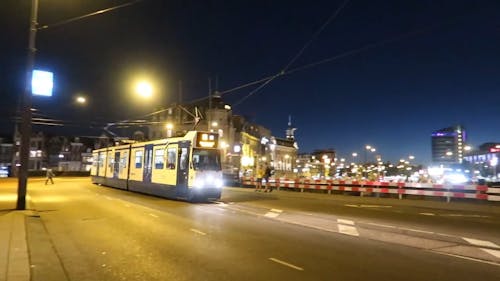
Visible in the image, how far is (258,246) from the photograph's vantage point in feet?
37.2

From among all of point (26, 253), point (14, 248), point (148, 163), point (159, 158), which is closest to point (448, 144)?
point (148, 163)

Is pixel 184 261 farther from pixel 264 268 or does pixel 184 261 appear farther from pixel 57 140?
pixel 57 140

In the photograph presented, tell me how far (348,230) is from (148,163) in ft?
57.7

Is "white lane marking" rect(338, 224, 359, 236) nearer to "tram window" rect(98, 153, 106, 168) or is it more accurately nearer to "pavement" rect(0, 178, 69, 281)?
"pavement" rect(0, 178, 69, 281)

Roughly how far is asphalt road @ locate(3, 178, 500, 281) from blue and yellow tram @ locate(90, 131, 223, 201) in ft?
17.0

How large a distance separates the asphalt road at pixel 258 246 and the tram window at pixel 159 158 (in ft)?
27.4

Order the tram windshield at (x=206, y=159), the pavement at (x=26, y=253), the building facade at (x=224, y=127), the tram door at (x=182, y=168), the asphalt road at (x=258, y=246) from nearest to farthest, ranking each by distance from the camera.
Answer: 1. the pavement at (x=26, y=253)
2. the asphalt road at (x=258, y=246)
3. the tram windshield at (x=206, y=159)
4. the tram door at (x=182, y=168)
5. the building facade at (x=224, y=127)

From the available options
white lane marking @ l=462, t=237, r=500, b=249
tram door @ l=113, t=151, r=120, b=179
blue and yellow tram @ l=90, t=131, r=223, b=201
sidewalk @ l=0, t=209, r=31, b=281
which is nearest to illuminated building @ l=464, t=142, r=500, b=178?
Result: tram door @ l=113, t=151, r=120, b=179

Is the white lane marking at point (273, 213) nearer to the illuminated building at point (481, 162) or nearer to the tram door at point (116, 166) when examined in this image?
the tram door at point (116, 166)

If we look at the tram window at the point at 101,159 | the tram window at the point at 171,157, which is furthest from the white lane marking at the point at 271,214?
the tram window at the point at 101,159

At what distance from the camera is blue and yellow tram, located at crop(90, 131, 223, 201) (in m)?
24.3

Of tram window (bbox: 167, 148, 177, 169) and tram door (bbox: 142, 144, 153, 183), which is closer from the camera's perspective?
tram window (bbox: 167, 148, 177, 169)

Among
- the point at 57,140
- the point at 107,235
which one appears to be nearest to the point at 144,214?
the point at 107,235

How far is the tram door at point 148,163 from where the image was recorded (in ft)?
95.1
